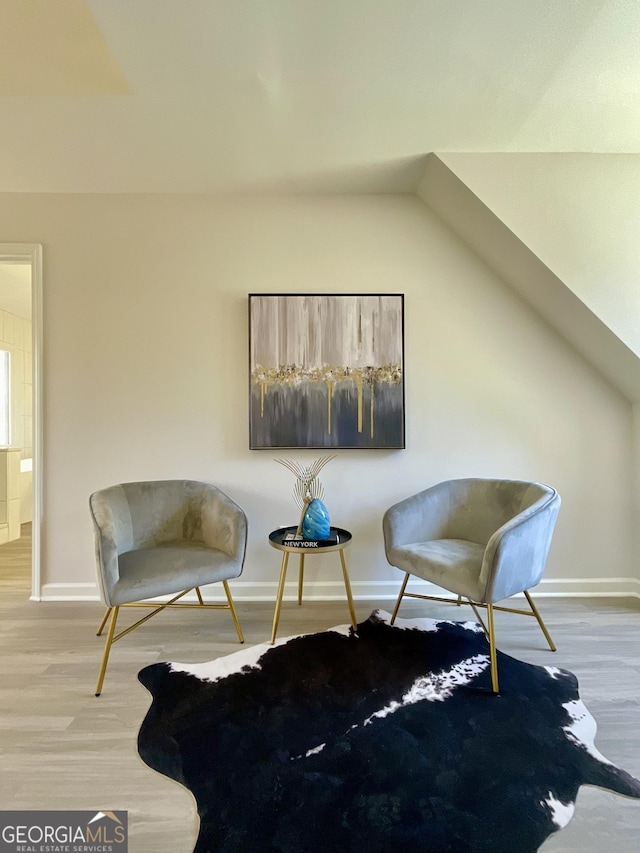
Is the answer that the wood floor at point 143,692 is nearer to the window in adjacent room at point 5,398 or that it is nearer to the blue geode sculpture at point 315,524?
the blue geode sculpture at point 315,524

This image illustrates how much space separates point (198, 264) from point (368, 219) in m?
1.10

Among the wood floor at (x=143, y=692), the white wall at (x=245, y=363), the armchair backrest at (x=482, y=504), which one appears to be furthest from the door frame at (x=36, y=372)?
the armchair backrest at (x=482, y=504)

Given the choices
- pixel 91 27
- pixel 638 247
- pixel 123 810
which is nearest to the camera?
pixel 123 810

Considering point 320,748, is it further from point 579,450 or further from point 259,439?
point 579,450

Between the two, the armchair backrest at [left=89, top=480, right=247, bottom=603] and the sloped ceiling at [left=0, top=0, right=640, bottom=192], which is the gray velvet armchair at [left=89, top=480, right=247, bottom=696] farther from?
the sloped ceiling at [left=0, top=0, right=640, bottom=192]

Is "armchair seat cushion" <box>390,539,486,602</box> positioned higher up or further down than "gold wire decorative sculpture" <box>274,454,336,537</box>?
further down

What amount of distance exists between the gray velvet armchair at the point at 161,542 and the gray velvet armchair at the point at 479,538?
84 centimetres

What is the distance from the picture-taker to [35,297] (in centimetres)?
266

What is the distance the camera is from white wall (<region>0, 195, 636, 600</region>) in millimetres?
2695

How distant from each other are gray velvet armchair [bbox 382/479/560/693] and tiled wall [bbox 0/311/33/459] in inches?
179

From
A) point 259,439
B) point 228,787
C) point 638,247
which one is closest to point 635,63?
point 638,247

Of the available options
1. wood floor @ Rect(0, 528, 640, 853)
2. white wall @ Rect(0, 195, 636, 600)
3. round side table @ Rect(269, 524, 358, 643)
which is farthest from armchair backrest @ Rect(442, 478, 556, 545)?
round side table @ Rect(269, 524, 358, 643)

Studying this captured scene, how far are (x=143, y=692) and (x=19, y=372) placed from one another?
15.3ft

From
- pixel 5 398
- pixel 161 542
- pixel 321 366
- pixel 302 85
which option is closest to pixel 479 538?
pixel 321 366
